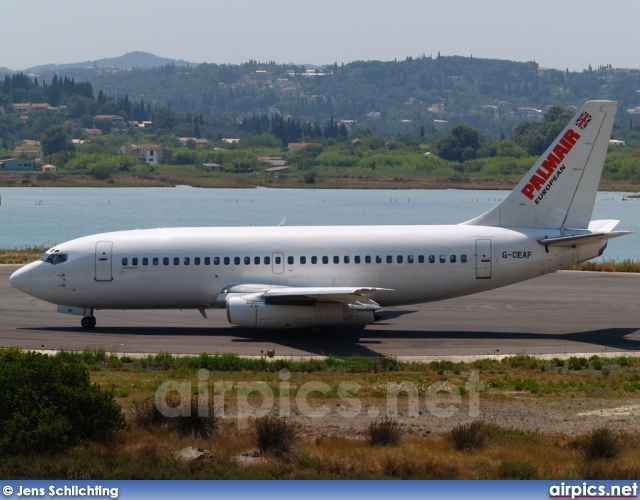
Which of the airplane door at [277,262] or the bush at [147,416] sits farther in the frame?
the airplane door at [277,262]

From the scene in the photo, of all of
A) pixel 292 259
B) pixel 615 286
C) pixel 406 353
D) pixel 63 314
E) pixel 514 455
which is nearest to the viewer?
pixel 514 455

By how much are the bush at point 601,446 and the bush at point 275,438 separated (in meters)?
5.65

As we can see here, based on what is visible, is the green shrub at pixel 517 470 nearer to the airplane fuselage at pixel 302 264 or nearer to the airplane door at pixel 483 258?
the airplane fuselage at pixel 302 264

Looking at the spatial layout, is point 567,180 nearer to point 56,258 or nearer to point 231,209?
point 56,258

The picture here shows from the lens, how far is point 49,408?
19.7 m

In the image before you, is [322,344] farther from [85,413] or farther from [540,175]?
[85,413]

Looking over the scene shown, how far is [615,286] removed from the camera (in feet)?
154

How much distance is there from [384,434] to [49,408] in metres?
6.69

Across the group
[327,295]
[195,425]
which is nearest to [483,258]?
[327,295]

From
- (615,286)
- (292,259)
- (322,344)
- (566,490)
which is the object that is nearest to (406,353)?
(322,344)

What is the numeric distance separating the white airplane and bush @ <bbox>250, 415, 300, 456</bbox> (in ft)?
51.2

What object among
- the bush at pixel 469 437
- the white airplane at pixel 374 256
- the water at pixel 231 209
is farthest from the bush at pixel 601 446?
the water at pixel 231 209

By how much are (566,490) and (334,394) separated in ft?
28.5

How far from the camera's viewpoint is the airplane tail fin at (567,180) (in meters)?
36.0
